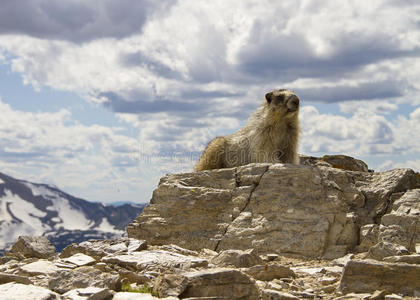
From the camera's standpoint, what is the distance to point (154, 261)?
7.16 m

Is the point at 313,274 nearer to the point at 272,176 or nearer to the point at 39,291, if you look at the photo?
the point at 272,176

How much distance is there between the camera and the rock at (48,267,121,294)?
565 centimetres

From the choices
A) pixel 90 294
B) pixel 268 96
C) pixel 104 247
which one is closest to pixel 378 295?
pixel 90 294

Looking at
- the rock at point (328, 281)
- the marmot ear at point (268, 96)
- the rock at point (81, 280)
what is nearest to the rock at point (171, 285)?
the rock at point (81, 280)

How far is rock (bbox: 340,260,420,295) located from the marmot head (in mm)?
8038

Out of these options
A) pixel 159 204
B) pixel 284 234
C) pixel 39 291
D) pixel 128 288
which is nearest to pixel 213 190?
pixel 159 204

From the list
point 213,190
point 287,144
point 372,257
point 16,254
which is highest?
point 287,144

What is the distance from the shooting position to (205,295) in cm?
532

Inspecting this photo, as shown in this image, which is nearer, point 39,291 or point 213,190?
point 39,291

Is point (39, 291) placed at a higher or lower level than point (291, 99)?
lower

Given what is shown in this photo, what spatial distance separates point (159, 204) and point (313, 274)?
4.44 m

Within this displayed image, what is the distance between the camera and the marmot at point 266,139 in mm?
13680

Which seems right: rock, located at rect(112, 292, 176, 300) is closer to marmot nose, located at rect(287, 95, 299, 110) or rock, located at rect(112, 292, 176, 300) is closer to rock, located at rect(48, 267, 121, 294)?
rock, located at rect(48, 267, 121, 294)

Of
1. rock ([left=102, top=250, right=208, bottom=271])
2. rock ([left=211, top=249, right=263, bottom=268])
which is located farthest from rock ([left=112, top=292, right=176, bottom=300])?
rock ([left=211, top=249, right=263, bottom=268])
